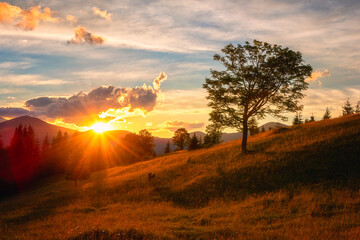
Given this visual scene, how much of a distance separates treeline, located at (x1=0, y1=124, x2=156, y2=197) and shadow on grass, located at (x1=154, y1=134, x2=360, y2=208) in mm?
29608

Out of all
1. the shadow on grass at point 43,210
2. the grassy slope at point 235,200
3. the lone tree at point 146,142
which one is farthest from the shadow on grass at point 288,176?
the lone tree at point 146,142

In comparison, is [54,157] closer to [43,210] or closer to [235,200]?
[43,210]

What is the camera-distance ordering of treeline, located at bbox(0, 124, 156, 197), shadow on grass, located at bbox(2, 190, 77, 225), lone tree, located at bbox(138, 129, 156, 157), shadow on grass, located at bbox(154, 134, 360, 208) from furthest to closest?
lone tree, located at bbox(138, 129, 156, 157) < treeline, located at bbox(0, 124, 156, 197) < shadow on grass, located at bbox(154, 134, 360, 208) < shadow on grass, located at bbox(2, 190, 77, 225)

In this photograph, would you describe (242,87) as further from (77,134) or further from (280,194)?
(77,134)

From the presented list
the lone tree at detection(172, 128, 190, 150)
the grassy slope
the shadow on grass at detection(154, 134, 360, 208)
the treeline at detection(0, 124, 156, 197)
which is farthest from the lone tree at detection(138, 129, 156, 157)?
the shadow on grass at detection(154, 134, 360, 208)

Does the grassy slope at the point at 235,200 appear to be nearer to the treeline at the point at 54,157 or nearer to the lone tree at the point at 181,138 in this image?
the treeline at the point at 54,157

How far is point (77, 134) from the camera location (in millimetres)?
114812

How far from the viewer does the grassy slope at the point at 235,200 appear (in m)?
11.9

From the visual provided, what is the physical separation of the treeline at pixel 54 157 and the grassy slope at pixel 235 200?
2363 centimetres

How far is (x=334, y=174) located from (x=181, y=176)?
17.5 metres

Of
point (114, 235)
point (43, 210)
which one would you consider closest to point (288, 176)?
point (114, 235)

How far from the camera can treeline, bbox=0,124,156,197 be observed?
216 feet

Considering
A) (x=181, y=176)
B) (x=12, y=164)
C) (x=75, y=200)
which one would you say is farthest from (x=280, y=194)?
(x=12, y=164)

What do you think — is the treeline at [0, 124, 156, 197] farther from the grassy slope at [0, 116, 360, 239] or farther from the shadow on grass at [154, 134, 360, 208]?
the shadow on grass at [154, 134, 360, 208]
